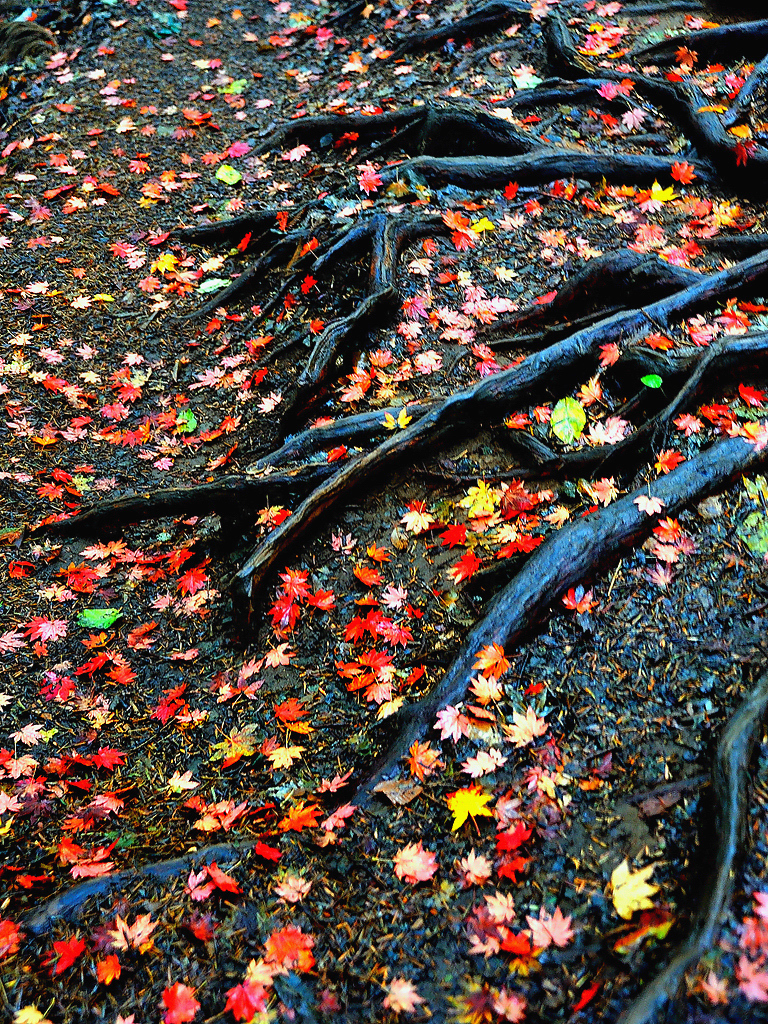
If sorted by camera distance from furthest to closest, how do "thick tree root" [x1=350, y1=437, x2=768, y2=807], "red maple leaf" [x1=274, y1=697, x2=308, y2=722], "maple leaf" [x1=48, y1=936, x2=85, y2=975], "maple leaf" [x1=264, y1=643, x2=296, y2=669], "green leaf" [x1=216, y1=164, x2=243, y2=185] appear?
1. "green leaf" [x1=216, y1=164, x2=243, y2=185]
2. "maple leaf" [x1=264, y1=643, x2=296, y2=669]
3. "red maple leaf" [x1=274, y1=697, x2=308, y2=722]
4. "thick tree root" [x1=350, y1=437, x2=768, y2=807]
5. "maple leaf" [x1=48, y1=936, x2=85, y2=975]

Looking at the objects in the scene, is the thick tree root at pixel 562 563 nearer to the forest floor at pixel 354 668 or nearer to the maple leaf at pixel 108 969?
the forest floor at pixel 354 668

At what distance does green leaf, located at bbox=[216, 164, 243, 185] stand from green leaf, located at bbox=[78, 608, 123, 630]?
A: 537cm

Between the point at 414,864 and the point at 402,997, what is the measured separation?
1.60 ft

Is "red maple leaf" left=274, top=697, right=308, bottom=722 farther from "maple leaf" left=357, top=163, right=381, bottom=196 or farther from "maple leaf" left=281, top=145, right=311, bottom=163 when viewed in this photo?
"maple leaf" left=281, top=145, right=311, bottom=163

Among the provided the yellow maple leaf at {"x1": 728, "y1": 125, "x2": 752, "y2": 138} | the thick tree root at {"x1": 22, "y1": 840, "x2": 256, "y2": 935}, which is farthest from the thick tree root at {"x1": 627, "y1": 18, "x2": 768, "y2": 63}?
the thick tree root at {"x1": 22, "y1": 840, "x2": 256, "y2": 935}

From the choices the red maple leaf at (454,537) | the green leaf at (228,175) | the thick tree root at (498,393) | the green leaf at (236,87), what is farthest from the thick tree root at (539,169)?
the green leaf at (236,87)

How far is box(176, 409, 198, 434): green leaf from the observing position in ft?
19.4

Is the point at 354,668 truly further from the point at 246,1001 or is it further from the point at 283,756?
the point at 246,1001

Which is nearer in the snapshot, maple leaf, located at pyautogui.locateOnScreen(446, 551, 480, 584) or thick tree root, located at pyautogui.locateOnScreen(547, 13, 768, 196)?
maple leaf, located at pyautogui.locateOnScreen(446, 551, 480, 584)

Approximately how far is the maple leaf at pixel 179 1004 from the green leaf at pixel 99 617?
2305 mm

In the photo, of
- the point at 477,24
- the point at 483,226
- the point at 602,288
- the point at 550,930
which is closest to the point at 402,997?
the point at 550,930

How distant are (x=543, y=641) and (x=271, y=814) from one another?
1.54 metres

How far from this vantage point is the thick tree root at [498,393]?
451 cm

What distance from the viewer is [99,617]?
4691 mm
